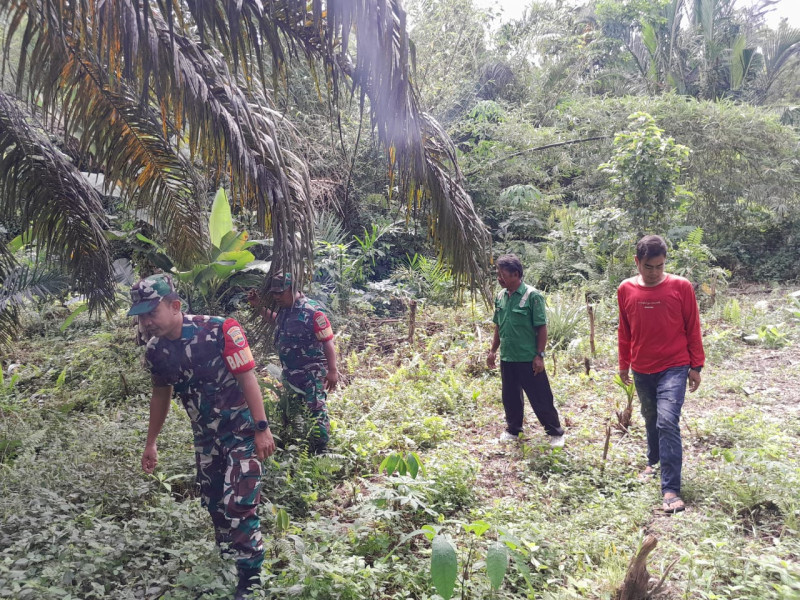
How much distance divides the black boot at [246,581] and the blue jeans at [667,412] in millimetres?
2618

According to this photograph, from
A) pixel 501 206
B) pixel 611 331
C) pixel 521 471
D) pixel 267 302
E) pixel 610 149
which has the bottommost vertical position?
pixel 521 471

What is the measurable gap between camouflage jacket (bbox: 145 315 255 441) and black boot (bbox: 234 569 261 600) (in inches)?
28.0

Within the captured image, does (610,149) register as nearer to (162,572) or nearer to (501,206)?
(501,206)

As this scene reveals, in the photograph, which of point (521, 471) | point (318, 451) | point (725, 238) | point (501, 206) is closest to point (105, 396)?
point (318, 451)

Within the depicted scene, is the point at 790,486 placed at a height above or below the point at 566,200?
below

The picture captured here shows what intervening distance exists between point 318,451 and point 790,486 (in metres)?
3.28

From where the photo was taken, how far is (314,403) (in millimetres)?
4730

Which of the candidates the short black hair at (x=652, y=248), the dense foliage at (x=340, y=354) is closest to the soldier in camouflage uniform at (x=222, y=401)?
the dense foliage at (x=340, y=354)

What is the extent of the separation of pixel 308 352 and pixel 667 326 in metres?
2.70

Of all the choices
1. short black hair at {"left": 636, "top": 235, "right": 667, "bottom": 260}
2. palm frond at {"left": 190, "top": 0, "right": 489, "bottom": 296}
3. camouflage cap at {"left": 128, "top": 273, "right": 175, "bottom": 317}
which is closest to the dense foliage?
palm frond at {"left": 190, "top": 0, "right": 489, "bottom": 296}

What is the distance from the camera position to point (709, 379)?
6316 millimetres

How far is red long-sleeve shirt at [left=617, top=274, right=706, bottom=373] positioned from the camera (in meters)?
3.94

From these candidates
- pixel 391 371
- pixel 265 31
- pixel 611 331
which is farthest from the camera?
pixel 611 331

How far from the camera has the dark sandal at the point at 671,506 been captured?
12.0 feet
